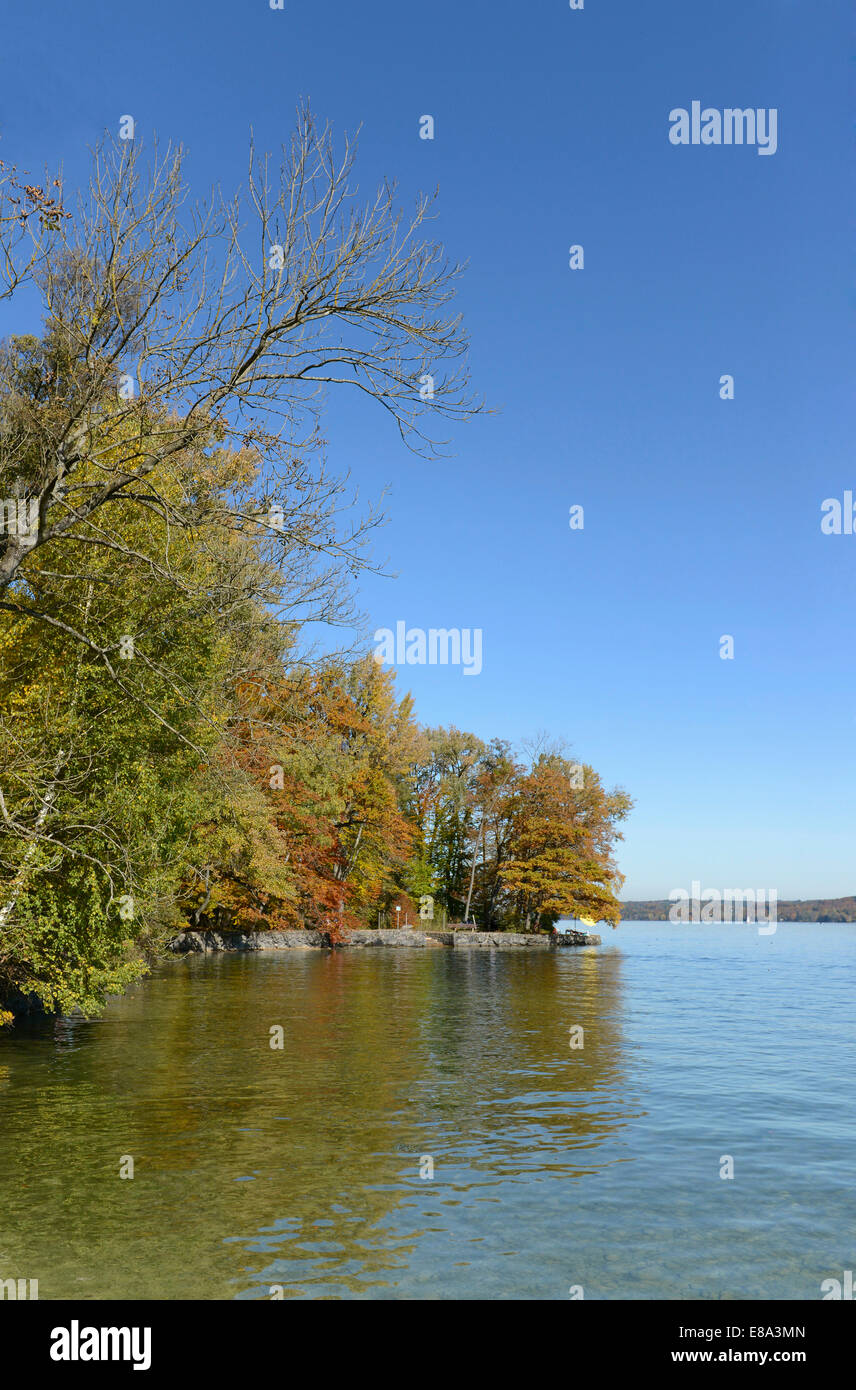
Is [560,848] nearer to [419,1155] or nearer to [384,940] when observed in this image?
[384,940]

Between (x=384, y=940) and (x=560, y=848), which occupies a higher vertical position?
(x=560, y=848)

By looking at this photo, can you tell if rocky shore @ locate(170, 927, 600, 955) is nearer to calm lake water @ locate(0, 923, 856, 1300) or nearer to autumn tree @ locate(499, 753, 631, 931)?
autumn tree @ locate(499, 753, 631, 931)

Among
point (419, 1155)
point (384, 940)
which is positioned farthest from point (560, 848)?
point (419, 1155)

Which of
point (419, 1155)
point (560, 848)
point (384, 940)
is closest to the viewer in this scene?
point (419, 1155)

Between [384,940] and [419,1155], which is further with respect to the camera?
[384,940]

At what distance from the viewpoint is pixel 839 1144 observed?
1222 centimetres

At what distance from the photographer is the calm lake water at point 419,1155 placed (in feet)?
24.7

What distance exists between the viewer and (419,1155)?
35.3 ft

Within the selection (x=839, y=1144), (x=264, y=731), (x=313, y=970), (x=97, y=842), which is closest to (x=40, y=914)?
(x=97, y=842)

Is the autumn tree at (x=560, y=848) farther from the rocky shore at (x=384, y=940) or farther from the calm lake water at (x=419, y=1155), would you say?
the calm lake water at (x=419, y=1155)

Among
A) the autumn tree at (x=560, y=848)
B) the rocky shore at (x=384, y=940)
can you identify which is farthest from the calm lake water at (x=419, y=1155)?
the autumn tree at (x=560, y=848)

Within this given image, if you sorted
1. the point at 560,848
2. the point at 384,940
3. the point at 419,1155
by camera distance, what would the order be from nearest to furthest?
the point at 419,1155
the point at 384,940
the point at 560,848

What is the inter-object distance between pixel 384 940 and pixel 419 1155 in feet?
161
